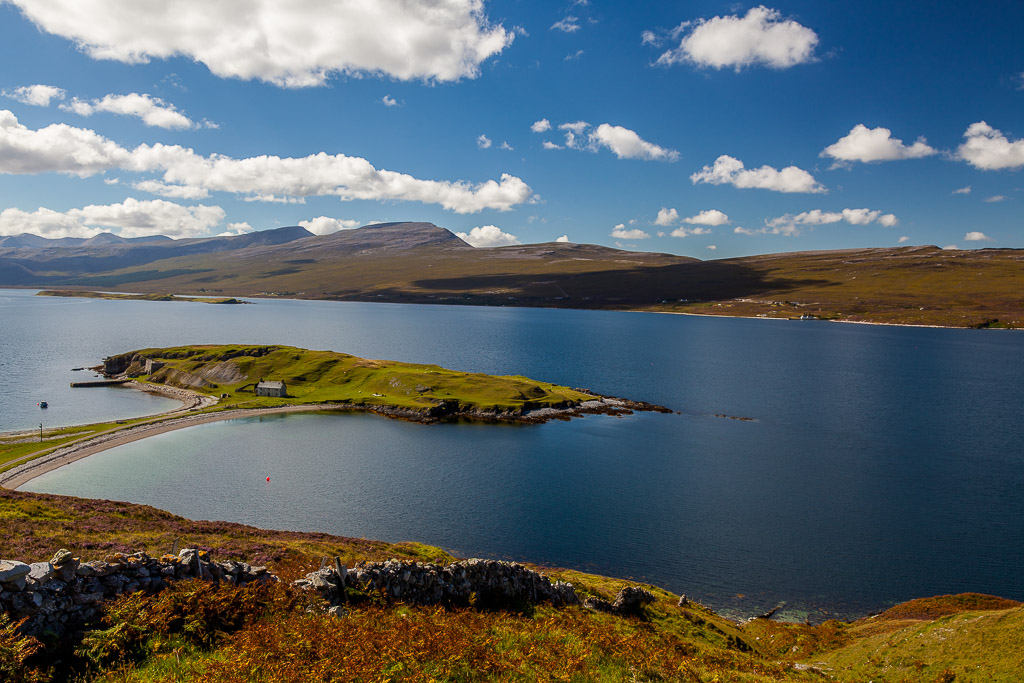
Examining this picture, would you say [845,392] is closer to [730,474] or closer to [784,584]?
[730,474]

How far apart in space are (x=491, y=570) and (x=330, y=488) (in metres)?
50.4

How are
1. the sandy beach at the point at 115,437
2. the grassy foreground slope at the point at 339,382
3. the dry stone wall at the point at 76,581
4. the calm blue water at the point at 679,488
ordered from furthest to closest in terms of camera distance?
the grassy foreground slope at the point at 339,382, the sandy beach at the point at 115,437, the calm blue water at the point at 679,488, the dry stone wall at the point at 76,581

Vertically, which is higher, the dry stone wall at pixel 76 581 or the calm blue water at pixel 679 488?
the dry stone wall at pixel 76 581

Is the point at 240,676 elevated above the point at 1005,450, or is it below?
above

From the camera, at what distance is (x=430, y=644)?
15664 mm

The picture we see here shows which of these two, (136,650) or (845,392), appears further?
(845,392)

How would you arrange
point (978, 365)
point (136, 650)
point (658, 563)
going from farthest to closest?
point (978, 365)
point (658, 563)
point (136, 650)

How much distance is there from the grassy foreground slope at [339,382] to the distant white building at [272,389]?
165cm

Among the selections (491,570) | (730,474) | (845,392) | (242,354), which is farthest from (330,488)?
(845,392)

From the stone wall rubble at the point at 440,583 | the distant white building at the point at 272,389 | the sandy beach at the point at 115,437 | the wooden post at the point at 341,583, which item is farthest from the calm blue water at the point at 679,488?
the wooden post at the point at 341,583

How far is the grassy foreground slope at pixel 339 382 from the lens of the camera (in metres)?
116

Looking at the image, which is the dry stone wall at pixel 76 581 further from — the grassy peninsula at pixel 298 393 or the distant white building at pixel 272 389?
the distant white building at pixel 272 389

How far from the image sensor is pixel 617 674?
17.2 metres

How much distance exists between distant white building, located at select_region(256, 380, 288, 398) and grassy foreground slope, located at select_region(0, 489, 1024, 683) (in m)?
88.1
